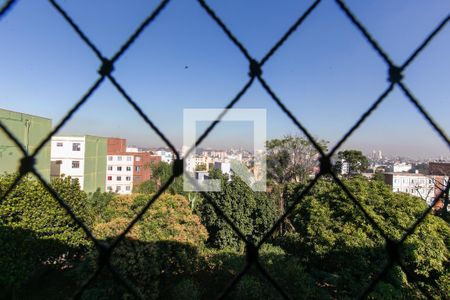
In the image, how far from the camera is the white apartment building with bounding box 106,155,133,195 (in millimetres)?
20938

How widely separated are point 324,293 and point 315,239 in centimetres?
129

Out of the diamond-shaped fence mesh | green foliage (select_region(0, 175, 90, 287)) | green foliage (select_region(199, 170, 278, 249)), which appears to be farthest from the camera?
green foliage (select_region(199, 170, 278, 249))

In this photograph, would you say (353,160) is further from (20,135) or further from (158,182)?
(20,135)

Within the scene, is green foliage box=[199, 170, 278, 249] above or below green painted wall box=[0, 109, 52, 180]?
below

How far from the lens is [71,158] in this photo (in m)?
13.9

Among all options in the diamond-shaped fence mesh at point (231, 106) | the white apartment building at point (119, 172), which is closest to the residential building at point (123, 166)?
the white apartment building at point (119, 172)

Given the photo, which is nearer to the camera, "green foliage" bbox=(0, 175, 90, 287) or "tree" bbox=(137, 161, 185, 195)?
"green foliage" bbox=(0, 175, 90, 287)

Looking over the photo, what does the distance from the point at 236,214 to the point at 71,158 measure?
33.1 ft

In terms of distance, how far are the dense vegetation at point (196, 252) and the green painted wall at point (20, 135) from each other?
2.03 m

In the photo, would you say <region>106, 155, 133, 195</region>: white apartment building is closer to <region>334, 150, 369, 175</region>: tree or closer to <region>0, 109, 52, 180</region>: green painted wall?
<region>0, 109, 52, 180</region>: green painted wall

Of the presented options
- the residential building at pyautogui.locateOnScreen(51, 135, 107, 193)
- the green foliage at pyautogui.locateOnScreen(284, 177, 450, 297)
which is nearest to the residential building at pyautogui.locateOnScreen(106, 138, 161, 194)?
the residential building at pyautogui.locateOnScreen(51, 135, 107, 193)

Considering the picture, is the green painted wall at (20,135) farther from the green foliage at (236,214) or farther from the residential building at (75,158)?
the residential building at (75,158)

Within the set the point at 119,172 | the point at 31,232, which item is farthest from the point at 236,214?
the point at 119,172

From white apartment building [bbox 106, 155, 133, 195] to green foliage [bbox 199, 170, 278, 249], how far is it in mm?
14465
